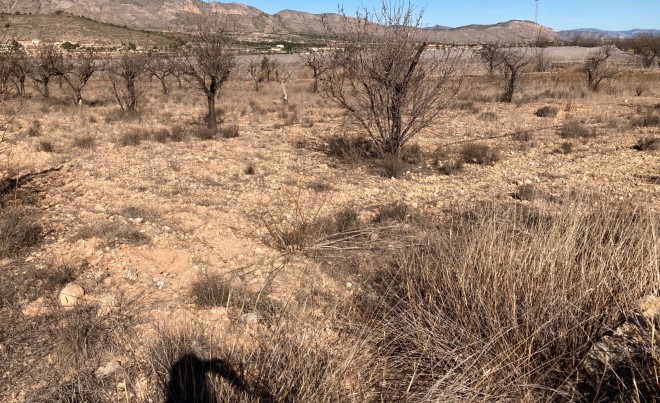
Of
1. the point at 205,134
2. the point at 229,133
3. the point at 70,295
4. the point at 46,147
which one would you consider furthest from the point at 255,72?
the point at 70,295

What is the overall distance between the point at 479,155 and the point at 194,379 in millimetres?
7777

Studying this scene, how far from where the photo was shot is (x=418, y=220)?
5.16 metres

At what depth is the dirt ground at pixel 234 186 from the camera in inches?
157

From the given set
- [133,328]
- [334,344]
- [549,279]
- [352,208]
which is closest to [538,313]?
[549,279]

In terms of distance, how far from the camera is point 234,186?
275 inches

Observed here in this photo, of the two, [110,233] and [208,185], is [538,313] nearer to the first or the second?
[110,233]

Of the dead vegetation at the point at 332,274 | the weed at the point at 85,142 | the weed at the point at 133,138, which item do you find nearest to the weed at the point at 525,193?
the dead vegetation at the point at 332,274

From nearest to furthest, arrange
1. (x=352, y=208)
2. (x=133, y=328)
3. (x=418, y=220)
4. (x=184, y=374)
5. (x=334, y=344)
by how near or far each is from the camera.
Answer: (x=184, y=374) < (x=334, y=344) < (x=133, y=328) < (x=418, y=220) < (x=352, y=208)

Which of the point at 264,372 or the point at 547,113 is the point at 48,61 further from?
the point at 264,372

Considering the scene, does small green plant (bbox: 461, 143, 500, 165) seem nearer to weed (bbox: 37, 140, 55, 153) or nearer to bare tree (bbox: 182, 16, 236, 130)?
bare tree (bbox: 182, 16, 236, 130)

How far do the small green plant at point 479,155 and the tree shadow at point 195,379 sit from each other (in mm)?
7304

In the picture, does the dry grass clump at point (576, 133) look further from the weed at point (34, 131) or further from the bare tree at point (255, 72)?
the bare tree at point (255, 72)

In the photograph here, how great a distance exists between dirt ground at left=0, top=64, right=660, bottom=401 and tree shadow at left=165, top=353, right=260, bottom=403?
1.43 ft

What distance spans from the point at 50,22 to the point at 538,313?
7074 cm
